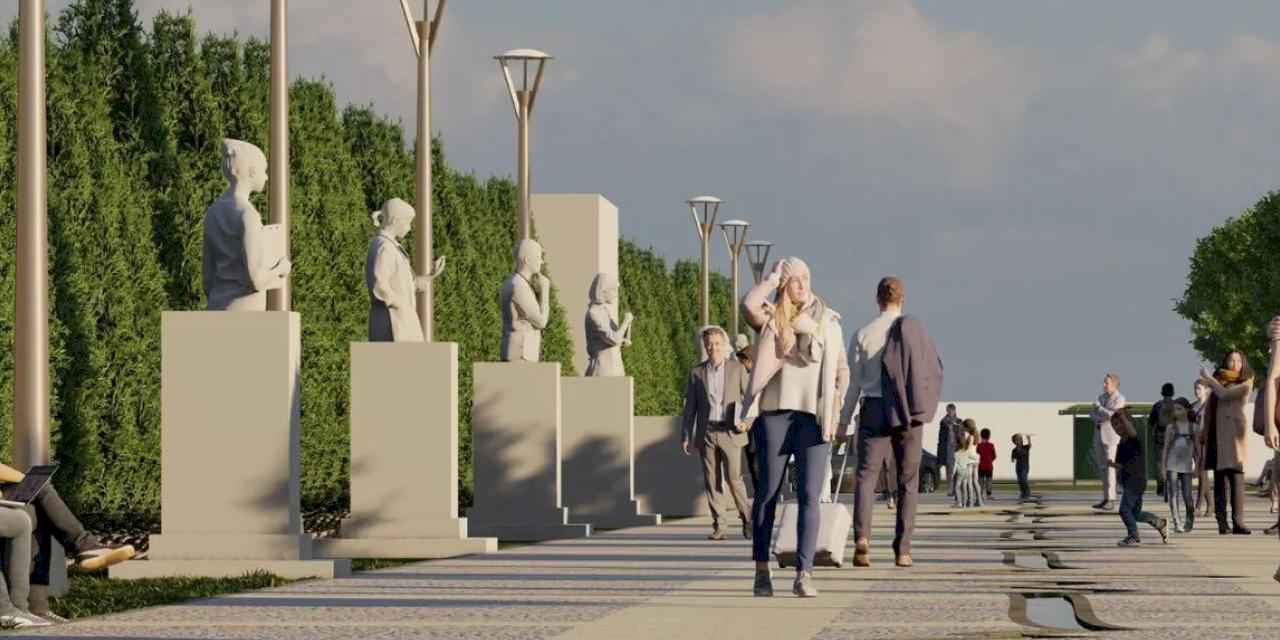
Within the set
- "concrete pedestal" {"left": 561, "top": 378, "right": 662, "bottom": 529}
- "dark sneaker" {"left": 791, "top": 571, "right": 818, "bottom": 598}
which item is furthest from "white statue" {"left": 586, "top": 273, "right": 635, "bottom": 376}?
"dark sneaker" {"left": 791, "top": 571, "right": 818, "bottom": 598}

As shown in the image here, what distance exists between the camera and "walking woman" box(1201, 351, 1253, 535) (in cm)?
2539

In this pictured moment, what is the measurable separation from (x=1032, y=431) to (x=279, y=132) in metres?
72.6

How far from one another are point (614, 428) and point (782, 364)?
16.7 meters

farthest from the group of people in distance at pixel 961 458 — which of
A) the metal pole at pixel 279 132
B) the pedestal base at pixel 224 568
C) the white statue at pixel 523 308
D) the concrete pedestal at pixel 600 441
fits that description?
the pedestal base at pixel 224 568

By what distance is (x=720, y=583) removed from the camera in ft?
52.7

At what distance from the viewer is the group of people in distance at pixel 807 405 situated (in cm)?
1448

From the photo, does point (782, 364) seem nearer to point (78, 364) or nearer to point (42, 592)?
point (42, 592)

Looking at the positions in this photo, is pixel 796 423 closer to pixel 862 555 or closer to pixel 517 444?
pixel 862 555

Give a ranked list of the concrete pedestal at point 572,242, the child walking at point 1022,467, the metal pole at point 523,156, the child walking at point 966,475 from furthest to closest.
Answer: the concrete pedestal at point 572,242 → the child walking at point 1022,467 → the child walking at point 966,475 → the metal pole at point 523,156

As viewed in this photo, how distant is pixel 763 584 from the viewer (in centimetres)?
1448

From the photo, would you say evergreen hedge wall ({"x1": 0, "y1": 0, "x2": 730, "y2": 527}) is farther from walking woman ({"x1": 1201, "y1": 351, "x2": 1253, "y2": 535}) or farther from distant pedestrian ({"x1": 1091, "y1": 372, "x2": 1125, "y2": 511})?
walking woman ({"x1": 1201, "y1": 351, "x2": 1253, "y2": 535})

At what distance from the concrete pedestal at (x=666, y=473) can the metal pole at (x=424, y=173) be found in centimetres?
979

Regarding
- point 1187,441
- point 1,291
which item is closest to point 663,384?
point 1187,441

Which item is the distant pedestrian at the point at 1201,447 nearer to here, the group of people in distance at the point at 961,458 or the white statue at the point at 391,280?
the group of people in distance at the point at 961,458
